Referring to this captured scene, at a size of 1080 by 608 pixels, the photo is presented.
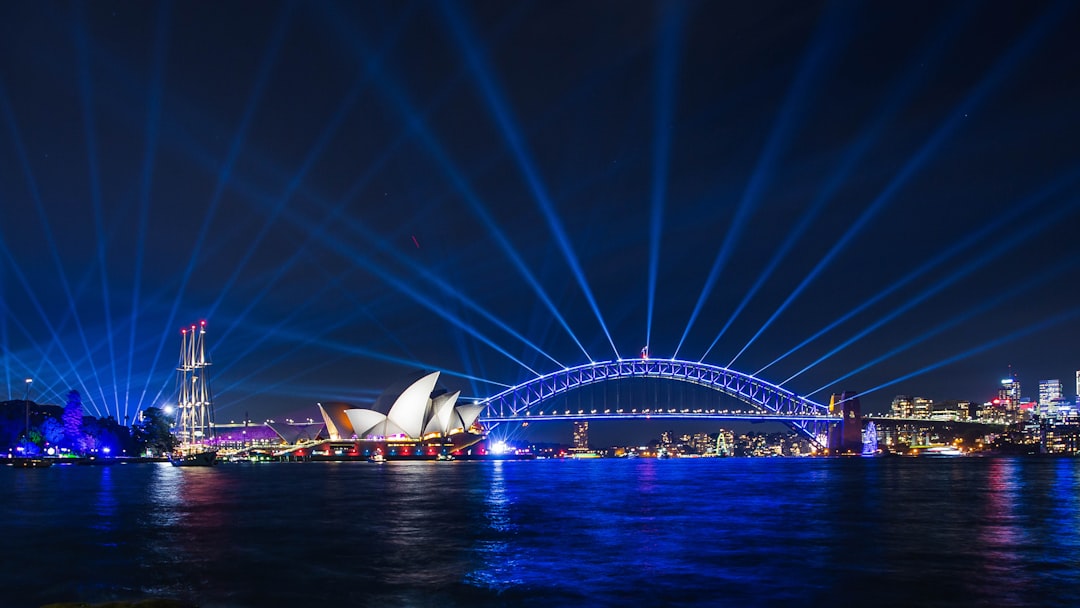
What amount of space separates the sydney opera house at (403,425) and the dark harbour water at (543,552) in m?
100

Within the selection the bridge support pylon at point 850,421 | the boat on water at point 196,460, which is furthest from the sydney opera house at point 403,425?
the bridge support pylon at point 850,421

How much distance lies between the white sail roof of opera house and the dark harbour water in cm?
9941

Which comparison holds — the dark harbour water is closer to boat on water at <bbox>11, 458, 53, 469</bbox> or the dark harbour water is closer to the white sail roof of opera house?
boat on water at <bbox>11, 458, 53, 469</bbox>

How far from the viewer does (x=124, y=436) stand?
16375cm

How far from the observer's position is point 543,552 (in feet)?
91.8

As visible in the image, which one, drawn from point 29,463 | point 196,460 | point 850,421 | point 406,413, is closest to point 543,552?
point 29,463

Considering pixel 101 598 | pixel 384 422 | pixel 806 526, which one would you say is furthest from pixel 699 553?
pixel 384 422

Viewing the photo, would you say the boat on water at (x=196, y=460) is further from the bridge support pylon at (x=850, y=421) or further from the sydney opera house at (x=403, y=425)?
the bridge support pylon at (x=850, y=421)

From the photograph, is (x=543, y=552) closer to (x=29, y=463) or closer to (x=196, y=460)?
(x=29, y=463)

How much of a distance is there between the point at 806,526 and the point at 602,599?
19377 millimetres

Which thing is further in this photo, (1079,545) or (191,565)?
(1079,545)

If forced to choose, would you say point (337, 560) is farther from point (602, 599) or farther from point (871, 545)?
point (871, 545)

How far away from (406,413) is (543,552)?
424 feet

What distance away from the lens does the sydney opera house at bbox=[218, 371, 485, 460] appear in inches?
6038
